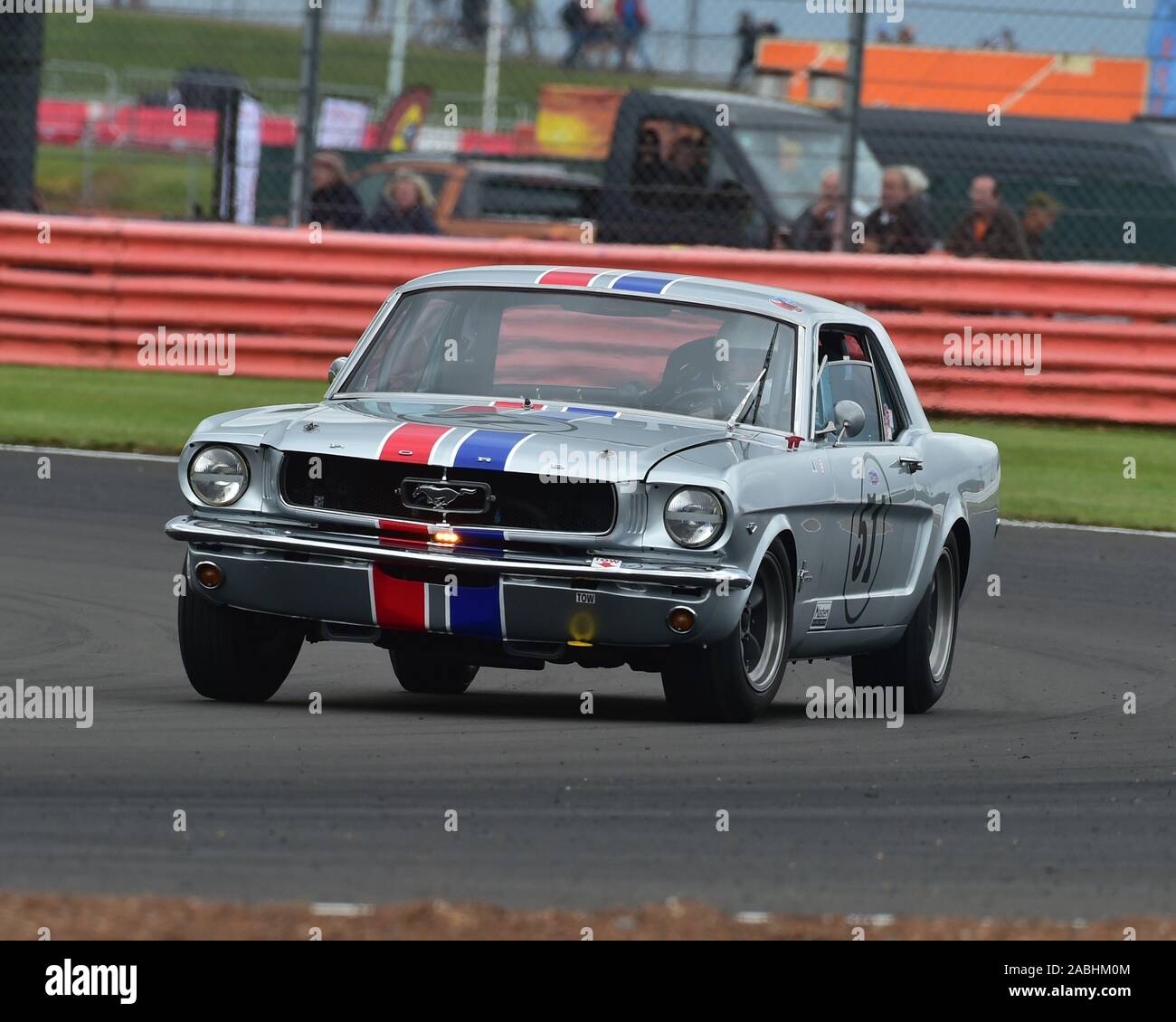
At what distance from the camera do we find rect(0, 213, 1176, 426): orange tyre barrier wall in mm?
15977

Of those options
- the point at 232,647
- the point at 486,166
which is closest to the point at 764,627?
the point at 232,647

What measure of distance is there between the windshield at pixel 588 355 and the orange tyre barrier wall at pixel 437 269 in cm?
796

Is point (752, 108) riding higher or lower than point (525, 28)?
lower

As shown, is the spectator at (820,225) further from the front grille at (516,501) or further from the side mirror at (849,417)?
the front grille at (516,501)

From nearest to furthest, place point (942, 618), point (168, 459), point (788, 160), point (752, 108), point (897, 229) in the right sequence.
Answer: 1. point (942, 618)
2. point (168, 459)
3. point (897, 229)
4. point (788, 160)
5. point (752, 108)

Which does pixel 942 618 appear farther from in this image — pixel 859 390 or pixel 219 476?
pixel 219 476

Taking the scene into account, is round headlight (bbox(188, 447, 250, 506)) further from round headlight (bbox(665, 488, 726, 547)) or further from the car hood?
round headlight (bbox(665, 488, 726, 547))

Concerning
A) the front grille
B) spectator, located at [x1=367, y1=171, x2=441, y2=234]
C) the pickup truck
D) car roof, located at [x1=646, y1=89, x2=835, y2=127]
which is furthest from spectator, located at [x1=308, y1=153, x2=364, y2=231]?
the front grille

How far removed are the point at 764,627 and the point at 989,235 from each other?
10.4 metres

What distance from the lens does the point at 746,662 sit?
23.4ft
